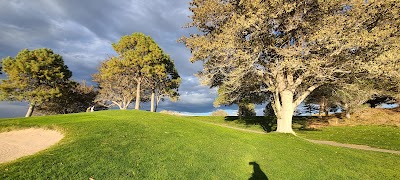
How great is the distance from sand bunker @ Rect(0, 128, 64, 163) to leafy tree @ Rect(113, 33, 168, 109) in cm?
2821

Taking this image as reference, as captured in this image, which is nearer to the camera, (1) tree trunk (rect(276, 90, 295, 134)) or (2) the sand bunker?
(2) the sand bunker

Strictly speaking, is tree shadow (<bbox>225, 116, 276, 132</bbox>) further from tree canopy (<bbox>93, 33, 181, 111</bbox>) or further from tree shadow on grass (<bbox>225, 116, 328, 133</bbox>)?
tree canopy (<bbox>93, 33, 181, 111</bbox>)

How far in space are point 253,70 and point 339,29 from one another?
26.0ft

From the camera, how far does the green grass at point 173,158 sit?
8.64 meters

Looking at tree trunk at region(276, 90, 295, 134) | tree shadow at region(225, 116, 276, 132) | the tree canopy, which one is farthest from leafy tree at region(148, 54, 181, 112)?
tree trunk at region(276, 90, 295, 134)

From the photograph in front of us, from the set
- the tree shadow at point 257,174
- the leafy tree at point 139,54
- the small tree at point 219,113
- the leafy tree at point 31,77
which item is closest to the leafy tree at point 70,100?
the leafy tree at point 31,77

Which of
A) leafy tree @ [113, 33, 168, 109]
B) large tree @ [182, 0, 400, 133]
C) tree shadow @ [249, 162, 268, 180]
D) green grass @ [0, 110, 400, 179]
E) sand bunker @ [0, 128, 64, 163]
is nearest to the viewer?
green grass @ [0, 110, 400, 179]

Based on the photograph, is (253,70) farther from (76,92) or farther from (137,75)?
(76,92)

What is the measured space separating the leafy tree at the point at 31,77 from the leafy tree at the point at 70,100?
9.62 feet

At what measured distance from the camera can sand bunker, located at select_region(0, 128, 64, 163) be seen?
1096cm

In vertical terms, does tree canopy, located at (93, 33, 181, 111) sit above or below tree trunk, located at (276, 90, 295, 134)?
above

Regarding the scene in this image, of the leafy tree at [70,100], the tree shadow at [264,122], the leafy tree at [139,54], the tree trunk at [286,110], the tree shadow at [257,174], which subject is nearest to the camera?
the tree shadow at [257,174]

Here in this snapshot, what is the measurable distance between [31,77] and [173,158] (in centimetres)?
4204

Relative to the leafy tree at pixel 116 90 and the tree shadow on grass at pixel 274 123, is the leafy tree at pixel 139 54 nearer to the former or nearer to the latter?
the leafy tree at pixel 116 90
